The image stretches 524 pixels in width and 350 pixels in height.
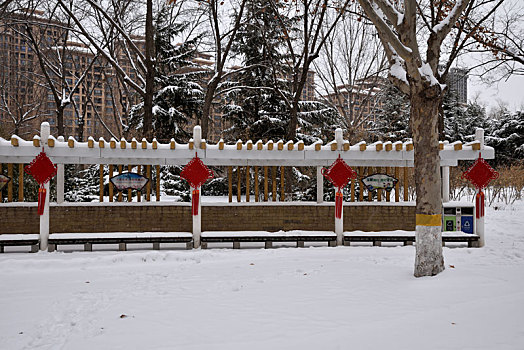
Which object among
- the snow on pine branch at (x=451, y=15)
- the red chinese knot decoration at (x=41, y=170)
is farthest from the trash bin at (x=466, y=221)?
the red chinese knot decoration at (x=41, y=170)

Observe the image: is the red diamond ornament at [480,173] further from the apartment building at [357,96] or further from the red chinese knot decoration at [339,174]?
the apartment building at [357,96]

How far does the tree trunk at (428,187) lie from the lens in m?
5.36

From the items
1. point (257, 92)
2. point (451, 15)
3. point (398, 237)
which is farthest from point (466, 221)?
point (257, 92)

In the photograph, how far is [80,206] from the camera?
8.40 meters

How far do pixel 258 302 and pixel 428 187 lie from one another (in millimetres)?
2990

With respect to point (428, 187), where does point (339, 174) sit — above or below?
above

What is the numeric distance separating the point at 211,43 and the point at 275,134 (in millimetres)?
4912

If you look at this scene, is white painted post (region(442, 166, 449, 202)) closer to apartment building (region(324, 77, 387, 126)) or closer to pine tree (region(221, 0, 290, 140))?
pine tree (region(221, 0, 290, 140))

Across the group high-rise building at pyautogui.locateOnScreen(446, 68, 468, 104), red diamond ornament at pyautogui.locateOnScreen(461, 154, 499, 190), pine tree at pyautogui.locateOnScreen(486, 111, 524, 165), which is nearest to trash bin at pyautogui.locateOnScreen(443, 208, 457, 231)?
red diamond ornament at pyautogui.locateOnScreen(461, 154, 499, 190)

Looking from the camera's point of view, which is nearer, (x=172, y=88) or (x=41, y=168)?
(x=41, y=168)

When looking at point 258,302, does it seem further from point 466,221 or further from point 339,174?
point 466,221

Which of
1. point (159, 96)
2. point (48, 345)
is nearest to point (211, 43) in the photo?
point (159, 96)

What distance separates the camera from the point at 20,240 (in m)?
7.48

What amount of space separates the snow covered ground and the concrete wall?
4.14 feet
